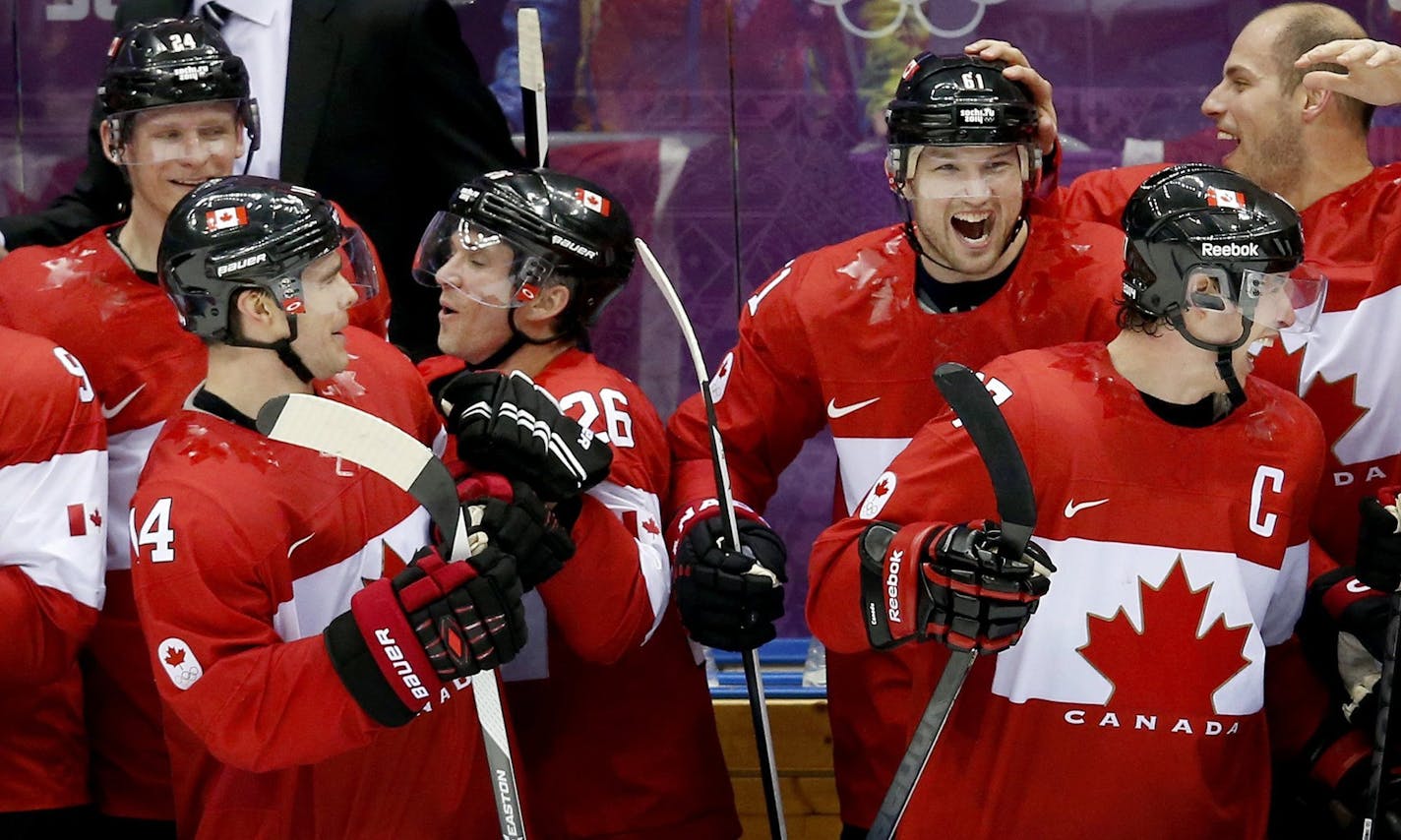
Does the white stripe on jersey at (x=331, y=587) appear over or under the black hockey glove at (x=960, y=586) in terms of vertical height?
under

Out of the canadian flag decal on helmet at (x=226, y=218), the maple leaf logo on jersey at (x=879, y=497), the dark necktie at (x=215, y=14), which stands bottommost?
the maple leaf logo on jersey at (x=879, y=497)

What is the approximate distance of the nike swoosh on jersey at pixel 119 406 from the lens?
2939 mm

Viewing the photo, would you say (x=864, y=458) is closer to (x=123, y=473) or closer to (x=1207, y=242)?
(x=1207, y=242)

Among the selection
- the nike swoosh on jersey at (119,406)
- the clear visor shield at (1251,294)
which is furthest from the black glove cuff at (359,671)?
the clear visor shield at (1251,294)

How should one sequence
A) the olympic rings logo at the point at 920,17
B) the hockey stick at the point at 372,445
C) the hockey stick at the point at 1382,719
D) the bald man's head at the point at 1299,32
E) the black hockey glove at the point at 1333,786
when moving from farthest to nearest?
the olympic rings logo at the point at 920,17, the bald man's head at the point at 1299,32, the black hockey glove at the point at 1333,786, the hockey stick at the point at 1382,719, the hockey stick at the point at 372,445

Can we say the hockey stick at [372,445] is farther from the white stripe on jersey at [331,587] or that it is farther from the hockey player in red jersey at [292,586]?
the white stripe on jersey at [331,587]

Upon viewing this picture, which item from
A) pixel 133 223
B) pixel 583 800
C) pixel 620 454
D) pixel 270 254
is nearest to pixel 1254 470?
pixel 620 454

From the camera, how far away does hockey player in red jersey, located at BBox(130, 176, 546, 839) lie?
2.36m

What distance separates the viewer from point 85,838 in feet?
9.87

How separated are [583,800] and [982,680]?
0.75 metres

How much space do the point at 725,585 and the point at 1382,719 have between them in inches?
38.7

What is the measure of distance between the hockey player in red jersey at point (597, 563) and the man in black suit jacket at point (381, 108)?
67cm

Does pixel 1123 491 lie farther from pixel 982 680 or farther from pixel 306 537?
pixel 306 537

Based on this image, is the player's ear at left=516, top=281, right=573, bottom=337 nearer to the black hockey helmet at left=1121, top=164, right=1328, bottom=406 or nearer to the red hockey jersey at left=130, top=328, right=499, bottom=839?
the red hockey jersey at left=130, top=328, right=499, bottom=839
